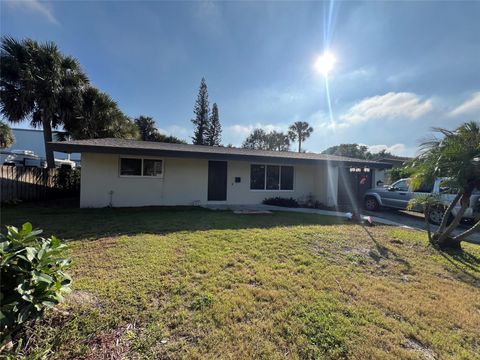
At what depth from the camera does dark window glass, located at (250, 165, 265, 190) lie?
1153 centimetres

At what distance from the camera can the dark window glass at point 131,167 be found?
9.48 m

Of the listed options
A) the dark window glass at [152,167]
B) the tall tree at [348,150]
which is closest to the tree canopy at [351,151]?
the tall tree at [348,150]

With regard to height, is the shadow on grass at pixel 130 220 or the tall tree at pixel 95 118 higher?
the tall tree at pixel 95 118

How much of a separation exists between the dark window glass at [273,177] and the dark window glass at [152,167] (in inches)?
205

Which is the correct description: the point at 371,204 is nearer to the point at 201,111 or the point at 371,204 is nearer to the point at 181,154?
the point at 181,154

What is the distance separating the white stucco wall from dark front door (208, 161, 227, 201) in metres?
0.20

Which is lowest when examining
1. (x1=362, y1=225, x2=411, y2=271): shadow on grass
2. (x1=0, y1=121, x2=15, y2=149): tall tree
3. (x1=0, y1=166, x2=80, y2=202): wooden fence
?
(x1=362, y1=225, x2=411, y2=271): shadow on grass

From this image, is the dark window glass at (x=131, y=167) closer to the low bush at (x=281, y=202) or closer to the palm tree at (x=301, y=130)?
the low bush at (x=281, y=202)

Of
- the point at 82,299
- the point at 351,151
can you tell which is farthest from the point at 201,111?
the point at 82,299

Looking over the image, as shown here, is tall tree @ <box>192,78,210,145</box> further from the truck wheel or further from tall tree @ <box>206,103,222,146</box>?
the truck wheel

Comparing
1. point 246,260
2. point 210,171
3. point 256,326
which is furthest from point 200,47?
point 256,326

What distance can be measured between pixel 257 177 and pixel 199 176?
115 inches

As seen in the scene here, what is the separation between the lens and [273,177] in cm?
1195

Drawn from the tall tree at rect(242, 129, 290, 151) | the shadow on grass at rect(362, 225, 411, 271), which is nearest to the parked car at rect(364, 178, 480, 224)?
the shadow on grass at rect(362, 225, 411, 271)
